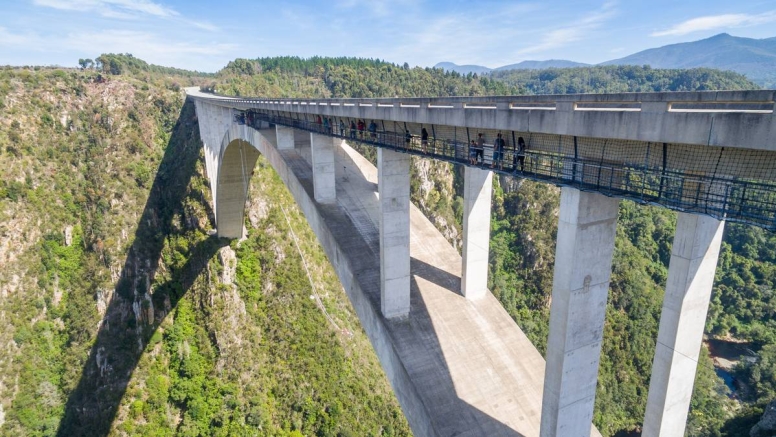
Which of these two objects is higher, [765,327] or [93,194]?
[93,194]

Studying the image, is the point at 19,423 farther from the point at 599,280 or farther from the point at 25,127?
the point at 599,280

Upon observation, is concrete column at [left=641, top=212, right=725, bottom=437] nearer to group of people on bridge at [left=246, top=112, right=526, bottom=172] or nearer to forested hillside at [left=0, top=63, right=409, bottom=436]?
group of people on bridge at [left=246, top=112, right=526, bottom=172]

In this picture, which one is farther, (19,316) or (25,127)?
(25,127)

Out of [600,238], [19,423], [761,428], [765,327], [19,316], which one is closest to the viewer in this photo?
[600,238]

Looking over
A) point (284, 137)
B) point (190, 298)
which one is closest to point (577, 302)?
point (284, 137)

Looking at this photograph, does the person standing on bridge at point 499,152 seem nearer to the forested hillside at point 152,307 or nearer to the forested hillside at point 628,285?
the forested hillside at point 152,307

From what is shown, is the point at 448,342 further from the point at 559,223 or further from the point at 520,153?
the point at 559,223

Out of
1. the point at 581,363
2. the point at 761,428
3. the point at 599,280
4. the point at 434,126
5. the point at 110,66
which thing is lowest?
the point at 761,428

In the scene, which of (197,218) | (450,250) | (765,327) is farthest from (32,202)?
(765,327)
